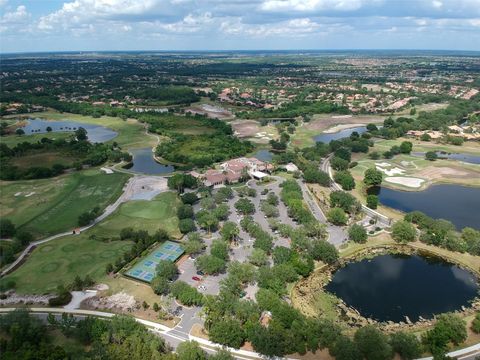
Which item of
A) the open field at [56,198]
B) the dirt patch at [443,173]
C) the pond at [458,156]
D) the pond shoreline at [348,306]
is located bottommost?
the pond shoreline at [348,306]

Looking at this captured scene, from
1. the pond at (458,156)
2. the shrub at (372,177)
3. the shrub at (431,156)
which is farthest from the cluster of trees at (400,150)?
the shrub at (372,177)

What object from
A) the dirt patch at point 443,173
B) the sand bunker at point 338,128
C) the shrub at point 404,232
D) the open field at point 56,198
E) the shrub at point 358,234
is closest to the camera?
the shrub at point 358,234

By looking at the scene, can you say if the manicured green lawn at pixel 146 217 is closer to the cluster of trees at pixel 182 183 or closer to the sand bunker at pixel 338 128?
the cluster of trees at pixel 182 183

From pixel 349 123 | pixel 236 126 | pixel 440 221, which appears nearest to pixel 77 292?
pixel 440 221

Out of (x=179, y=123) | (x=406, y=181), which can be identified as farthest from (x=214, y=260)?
(x=179, y=123)

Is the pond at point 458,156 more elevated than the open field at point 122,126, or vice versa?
the open field at point 122,126

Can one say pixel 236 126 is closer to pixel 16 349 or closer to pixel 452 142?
pixel 452 142
